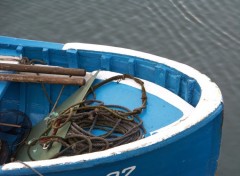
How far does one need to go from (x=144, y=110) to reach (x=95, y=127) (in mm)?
635

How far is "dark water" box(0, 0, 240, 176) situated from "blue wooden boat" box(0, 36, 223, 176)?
11.7 feet

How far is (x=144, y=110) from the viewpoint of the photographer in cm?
548

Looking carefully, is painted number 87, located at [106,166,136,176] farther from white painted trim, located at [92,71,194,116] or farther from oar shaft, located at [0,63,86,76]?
oar shaft, located at [0,63,86,76]

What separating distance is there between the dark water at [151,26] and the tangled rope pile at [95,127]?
162 inches

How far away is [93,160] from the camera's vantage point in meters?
4.43

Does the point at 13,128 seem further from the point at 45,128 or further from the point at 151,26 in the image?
the point at 151,26

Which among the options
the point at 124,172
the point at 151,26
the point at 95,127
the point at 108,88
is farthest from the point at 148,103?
the point at 151,26

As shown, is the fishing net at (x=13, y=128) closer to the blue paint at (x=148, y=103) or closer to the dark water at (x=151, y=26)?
the blue paint at (x=148, y=103)

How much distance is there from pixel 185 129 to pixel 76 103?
153 centimetres

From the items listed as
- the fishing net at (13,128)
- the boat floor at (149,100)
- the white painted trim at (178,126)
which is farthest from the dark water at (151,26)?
the fishing net at (13,128)

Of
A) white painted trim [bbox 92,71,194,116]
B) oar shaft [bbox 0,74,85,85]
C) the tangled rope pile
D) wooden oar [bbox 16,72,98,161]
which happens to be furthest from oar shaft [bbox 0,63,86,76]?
the tangled rope pile

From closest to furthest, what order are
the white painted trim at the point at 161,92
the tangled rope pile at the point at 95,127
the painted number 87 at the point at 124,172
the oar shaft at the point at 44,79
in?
the painted number 87 at the point at 124,172 → the tangled rope pile at the point at 95,127 → the white painted trim at the point at 161,92 → the oar shaft at the point at 44,79

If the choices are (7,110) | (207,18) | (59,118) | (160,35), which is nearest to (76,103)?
(59,118)

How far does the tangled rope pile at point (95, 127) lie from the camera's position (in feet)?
16.3
